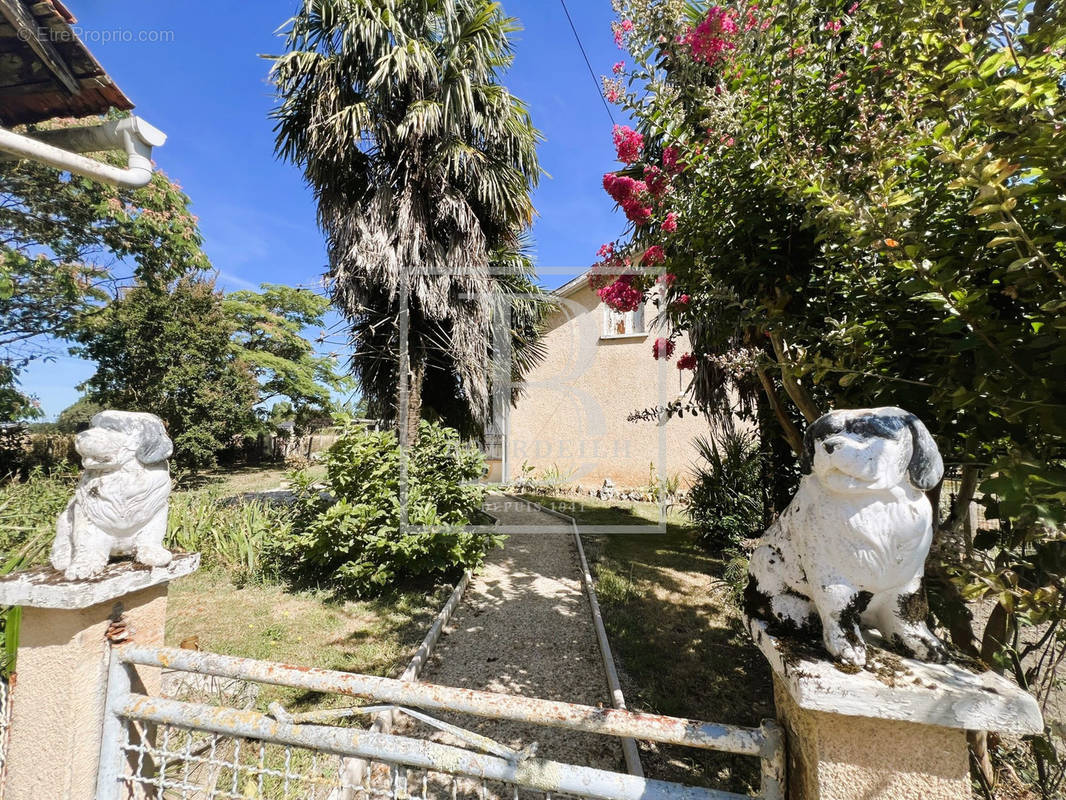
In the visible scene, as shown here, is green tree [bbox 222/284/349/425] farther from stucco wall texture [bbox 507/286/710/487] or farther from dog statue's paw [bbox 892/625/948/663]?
dog statue's paw [bbox 892/625/948/663]

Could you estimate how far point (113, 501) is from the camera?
5.10 feet

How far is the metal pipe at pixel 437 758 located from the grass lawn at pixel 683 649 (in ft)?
5.67

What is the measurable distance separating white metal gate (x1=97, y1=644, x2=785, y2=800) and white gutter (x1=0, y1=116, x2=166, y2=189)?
295 cm

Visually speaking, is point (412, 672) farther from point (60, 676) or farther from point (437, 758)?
point (437, 758)

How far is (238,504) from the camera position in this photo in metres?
7.16

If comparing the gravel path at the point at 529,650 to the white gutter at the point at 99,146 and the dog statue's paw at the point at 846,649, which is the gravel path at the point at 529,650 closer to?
the dog statue's paw at the point at 846,649

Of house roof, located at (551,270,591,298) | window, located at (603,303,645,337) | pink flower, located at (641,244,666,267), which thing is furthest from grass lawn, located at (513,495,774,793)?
house roof, located at (551,270,591,298)

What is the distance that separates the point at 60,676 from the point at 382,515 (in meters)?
3.07

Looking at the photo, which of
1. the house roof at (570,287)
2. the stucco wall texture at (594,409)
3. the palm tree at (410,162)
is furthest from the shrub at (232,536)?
the house roof at (570,287)

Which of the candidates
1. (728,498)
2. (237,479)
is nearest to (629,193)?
(728,498)

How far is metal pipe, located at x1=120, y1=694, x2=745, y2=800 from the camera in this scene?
1033 millimetres

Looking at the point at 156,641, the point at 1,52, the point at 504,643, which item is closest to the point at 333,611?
the point at 504,643

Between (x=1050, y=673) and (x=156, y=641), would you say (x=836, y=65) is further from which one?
(x=156, y=641)

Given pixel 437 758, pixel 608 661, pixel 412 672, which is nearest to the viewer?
pixel 437 758
